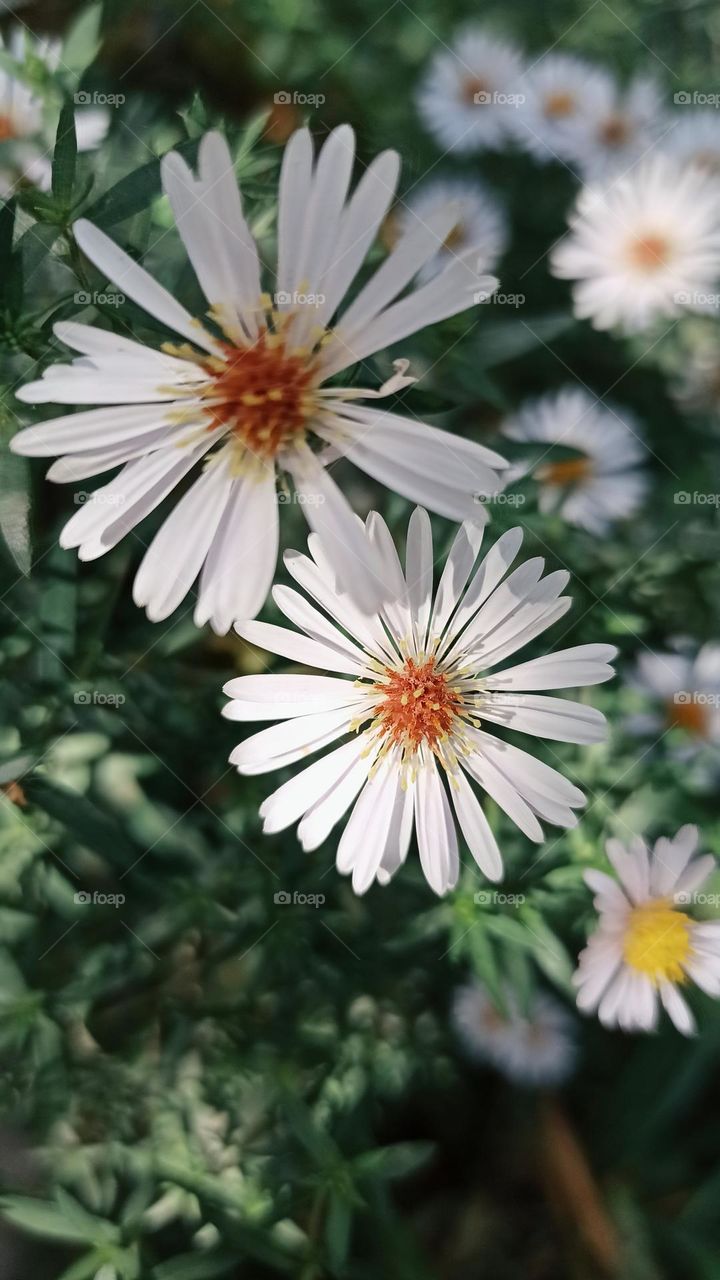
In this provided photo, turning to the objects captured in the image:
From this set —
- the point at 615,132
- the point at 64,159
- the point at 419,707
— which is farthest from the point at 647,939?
the point at 615,132

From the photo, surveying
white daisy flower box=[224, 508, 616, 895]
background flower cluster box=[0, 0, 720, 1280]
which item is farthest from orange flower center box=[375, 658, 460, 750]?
background flower cluster box=[0, 0, 720, 1280]

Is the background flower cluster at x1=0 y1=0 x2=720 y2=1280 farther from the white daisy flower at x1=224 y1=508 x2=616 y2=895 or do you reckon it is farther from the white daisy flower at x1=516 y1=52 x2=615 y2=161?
the white daisy flower at x1=224 y1=508 x2=616 y2=895

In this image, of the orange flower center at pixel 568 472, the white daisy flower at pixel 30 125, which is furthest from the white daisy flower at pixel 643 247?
the white daisy flower at pixel 30 125

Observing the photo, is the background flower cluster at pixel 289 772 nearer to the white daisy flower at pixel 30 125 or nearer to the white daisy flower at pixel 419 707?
the white daisy flower at pixel 30 125

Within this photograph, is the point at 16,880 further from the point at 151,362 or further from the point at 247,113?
the point at 247,113

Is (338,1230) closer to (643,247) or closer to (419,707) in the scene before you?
(419,707)

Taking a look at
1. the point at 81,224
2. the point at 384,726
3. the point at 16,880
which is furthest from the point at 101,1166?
the point at 81,224
